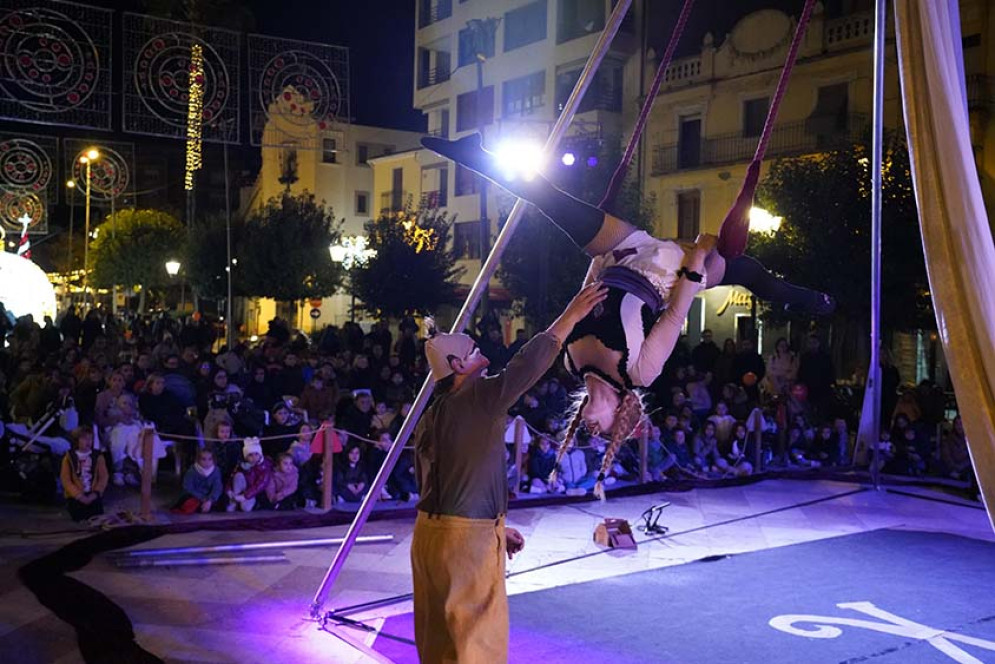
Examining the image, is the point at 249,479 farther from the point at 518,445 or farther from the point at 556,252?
the point at 556,252

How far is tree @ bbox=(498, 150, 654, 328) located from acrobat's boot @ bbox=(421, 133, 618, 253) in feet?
52.7

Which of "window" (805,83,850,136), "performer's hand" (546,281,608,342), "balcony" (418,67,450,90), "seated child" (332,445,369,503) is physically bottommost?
"seated child" (332,445,369,503)

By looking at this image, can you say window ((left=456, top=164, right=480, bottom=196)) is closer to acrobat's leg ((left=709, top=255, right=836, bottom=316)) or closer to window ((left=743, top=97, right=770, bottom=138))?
window ((left=743, top=97, right=770, bottom=138))

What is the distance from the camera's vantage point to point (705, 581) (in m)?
7.43

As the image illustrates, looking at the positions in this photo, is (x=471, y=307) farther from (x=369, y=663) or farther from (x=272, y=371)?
(x=272, y=371)

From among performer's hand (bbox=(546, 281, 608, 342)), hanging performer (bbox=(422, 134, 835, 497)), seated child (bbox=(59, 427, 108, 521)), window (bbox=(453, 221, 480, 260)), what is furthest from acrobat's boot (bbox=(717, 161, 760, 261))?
window (bbox=(453, 221, 480, 260))

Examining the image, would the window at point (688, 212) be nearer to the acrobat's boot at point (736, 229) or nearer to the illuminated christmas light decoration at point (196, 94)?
the illuminated christmas light decoration at point (196, 94)

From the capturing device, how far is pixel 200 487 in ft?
30.6

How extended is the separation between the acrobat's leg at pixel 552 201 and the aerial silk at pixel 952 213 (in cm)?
111

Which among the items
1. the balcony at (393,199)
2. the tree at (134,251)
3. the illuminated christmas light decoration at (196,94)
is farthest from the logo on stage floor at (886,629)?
the tree at (134,251)

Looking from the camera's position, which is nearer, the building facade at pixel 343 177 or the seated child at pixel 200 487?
the seated child at pixel 200 487

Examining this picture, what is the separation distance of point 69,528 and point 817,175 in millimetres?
14729

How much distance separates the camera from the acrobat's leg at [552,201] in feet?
11.8

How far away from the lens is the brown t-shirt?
4047 mm
